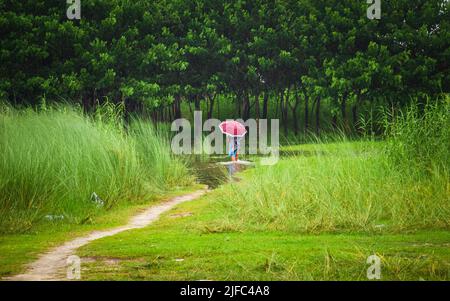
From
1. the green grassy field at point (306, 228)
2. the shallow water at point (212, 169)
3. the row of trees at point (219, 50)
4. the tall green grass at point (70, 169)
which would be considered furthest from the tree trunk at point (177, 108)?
the green grassy field at point (306, 228)

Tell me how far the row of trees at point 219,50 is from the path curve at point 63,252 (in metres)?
20.8

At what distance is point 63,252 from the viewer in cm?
1036

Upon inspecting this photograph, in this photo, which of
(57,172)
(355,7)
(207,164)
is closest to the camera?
(57,172)

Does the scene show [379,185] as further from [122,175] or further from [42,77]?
[42,77]

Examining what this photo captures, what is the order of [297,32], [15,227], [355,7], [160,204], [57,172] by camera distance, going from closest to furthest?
1. [15,227]
2. [57,172]
3. [160,204]
4. [355,7]
5. [297,32]

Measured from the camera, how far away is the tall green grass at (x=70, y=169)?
13398mm

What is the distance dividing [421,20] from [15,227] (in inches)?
1336

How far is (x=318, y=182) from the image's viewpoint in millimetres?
12781

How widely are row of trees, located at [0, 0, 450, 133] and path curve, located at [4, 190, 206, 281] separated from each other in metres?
20.8

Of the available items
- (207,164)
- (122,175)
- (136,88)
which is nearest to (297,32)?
(136,88)

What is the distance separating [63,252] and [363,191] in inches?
216

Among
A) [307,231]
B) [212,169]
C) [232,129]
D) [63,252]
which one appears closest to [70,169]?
[63,252]

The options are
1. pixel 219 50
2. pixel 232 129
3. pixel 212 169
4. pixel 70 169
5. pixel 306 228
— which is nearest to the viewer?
pixel 306 228

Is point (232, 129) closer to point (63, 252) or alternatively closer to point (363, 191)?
point (363, 191)
